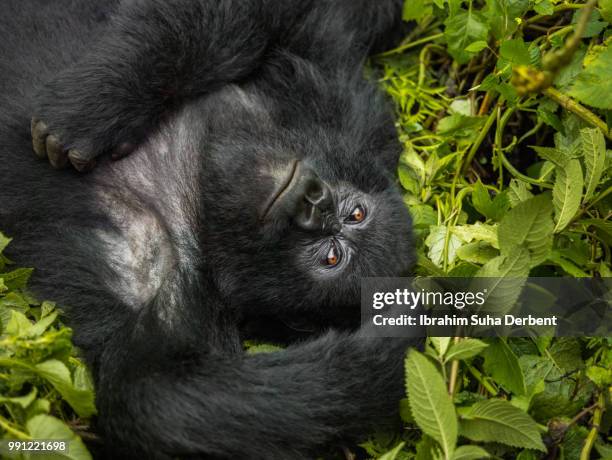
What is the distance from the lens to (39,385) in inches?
107

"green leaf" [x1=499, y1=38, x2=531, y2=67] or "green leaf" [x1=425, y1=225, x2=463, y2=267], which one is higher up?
"green leaf" [x1=499, y1=38, x2=531, y2=67]

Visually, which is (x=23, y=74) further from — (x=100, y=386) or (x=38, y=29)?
(x=100, y=386)

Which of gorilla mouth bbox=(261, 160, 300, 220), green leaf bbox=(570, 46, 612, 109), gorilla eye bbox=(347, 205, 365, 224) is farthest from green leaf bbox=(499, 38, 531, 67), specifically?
gorilla mouth bbox=(261, 160, 300, 220)

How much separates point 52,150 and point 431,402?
1817mm

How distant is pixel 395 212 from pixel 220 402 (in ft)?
3.70

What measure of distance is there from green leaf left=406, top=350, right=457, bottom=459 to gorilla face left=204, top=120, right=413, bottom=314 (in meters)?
0.67

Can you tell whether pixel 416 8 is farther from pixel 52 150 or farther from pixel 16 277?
pixel 16 277

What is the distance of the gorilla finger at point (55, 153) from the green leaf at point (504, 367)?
1.89 metres

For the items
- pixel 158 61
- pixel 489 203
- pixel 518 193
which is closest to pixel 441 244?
pixel 489 203

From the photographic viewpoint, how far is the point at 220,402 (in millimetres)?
2750

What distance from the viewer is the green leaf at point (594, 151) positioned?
3.01 metres

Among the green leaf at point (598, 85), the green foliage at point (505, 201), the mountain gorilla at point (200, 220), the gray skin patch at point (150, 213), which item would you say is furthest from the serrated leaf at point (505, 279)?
the gray skin patch at point (150, 213)

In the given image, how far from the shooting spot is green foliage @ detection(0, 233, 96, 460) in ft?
7.93

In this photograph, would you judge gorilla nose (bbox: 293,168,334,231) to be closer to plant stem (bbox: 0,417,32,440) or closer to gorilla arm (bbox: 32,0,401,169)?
gorilla arm (bbox: 32,0,401,169)
